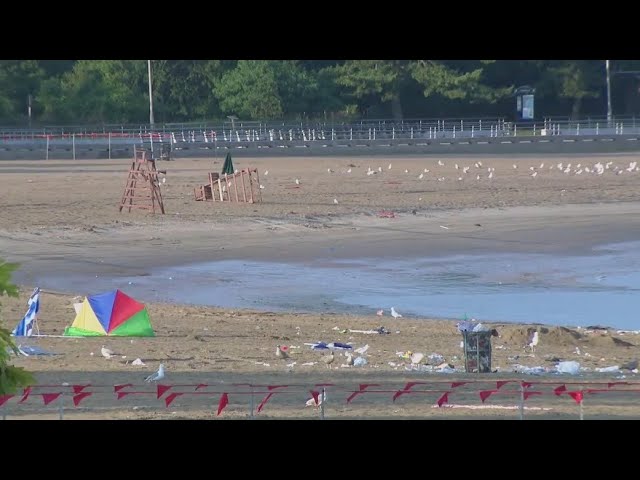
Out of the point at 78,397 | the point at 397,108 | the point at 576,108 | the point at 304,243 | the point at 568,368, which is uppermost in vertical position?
the point at 397,108

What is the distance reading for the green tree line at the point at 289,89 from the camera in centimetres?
7400

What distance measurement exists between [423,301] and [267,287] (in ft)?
10.3

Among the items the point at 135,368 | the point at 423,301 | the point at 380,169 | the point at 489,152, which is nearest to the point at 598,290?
the point at 423,301

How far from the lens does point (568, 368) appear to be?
13.8m

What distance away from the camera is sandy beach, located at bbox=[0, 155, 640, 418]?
40.5 feet

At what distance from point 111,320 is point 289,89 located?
5988 centimetres

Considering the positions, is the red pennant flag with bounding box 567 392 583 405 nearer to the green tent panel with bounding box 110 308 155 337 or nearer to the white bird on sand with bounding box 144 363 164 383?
the white bird on sand with bounding box 144 363 164 383

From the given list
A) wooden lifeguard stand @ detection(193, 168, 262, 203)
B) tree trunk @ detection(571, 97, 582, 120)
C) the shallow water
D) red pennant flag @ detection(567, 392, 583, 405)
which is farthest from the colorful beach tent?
tree trunk @ detection(571, 97, 582, 120)

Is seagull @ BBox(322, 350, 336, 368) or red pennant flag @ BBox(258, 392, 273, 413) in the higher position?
red pennant flag @ BBox(258, 392, 273, 413)

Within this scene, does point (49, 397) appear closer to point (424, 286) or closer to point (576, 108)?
point (424, 286)

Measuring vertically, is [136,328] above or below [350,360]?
above

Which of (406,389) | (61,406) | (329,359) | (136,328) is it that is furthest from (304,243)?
(61,406)

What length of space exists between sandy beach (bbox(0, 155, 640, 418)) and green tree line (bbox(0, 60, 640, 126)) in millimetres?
19443
